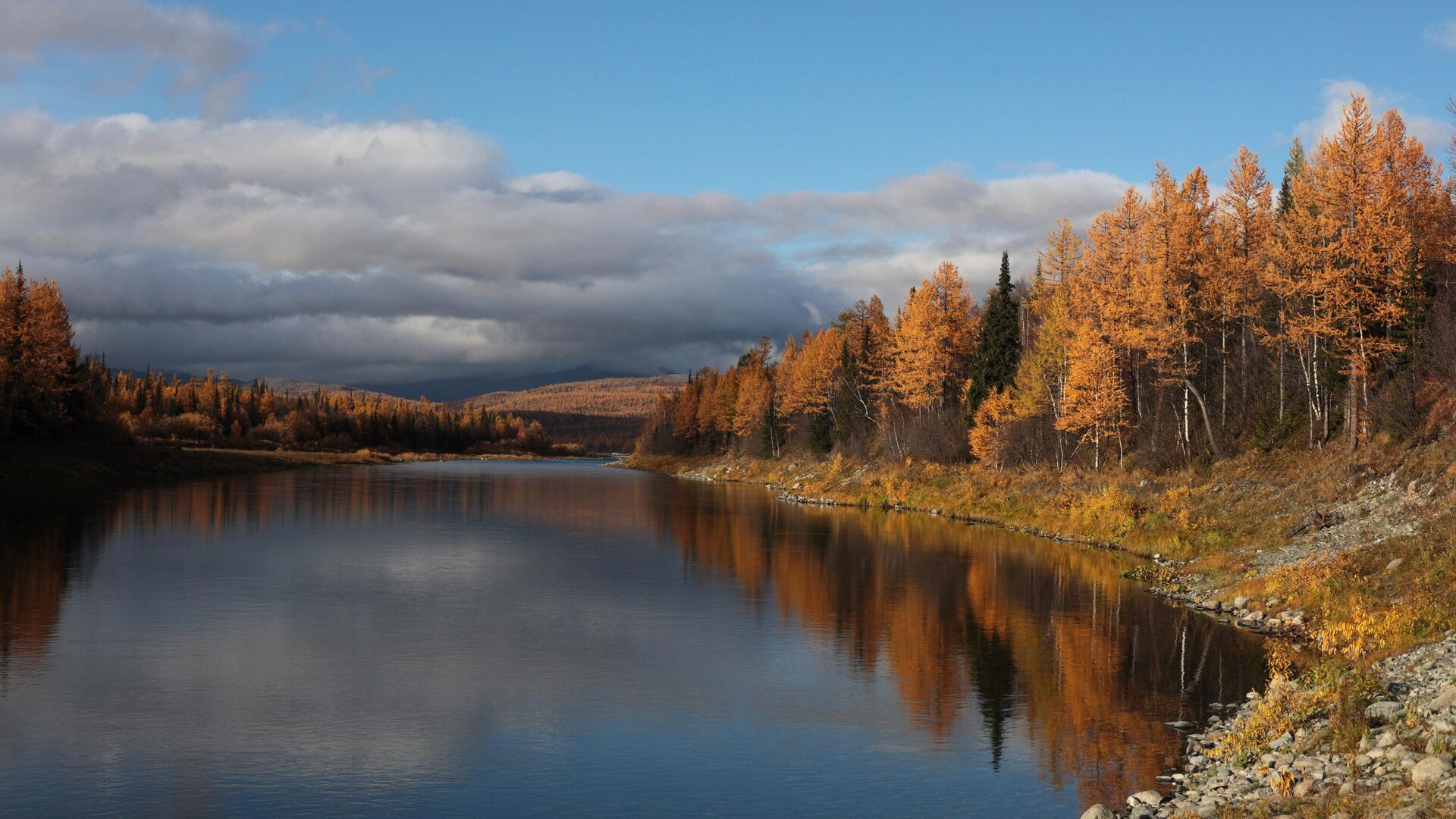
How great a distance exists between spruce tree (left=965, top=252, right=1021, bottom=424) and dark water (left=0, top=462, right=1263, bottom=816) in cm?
3181

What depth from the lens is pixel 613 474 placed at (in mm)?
142250

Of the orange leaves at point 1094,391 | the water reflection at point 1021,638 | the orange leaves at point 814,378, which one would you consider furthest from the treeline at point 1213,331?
the orange leaves at point 814,378

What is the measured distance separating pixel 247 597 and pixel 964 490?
1747 inches

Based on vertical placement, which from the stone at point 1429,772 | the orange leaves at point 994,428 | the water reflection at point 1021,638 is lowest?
the water reflection at point 1021,638

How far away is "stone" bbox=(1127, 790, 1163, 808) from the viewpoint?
14.4m

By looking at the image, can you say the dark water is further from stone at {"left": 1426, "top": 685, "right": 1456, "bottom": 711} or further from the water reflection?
stone at {"left": 1426, "top": 685, "right": 1456, "bottom": 711}

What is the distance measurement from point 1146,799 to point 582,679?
11692 mm

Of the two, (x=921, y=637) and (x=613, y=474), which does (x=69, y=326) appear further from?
(x=921, y=637)

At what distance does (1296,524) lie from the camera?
117 feet

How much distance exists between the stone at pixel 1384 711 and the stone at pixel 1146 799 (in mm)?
3975

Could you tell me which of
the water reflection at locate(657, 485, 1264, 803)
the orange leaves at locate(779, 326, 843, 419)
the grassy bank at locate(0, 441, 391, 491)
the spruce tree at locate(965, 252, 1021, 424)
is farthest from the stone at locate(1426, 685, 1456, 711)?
the orange leaves at locate(779, 326, 843, 419)

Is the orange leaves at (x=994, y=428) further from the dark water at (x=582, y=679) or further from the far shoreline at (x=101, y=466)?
the far shoreline at (x=101, y=466)

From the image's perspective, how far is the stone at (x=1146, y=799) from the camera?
14.4 m

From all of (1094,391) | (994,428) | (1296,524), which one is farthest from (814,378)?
(1296,524)
